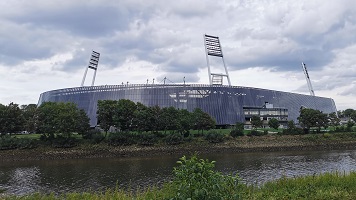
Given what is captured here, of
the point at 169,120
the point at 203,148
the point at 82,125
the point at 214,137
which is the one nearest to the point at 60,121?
the point at 82,125

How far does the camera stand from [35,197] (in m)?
14.9

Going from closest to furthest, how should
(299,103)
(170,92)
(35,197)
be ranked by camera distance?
(35,197) → (170,92) → (299,103)

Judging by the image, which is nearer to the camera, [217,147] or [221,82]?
[217,147]

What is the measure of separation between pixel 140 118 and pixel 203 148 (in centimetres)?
1819

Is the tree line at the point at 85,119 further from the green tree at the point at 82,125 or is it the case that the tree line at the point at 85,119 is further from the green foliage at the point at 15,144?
the green foliage at the point at 15,144

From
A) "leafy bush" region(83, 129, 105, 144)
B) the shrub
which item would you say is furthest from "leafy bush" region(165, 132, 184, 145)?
"leafy bush" region(83, 129, 105, 144)

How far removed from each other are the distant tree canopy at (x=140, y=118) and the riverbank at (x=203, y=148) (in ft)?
23.8

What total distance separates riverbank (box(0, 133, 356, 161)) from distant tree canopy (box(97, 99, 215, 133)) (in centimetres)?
726

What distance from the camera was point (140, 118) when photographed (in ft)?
251

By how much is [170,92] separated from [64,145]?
56833 millimetres

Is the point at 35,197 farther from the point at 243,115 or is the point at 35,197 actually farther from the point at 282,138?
the point at 243,115

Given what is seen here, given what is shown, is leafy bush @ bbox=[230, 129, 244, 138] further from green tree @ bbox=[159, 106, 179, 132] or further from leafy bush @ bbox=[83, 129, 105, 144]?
leafy bush @ bbox=[83, 129, 105, 144]

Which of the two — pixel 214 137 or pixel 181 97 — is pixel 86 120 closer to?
pixel 214 137

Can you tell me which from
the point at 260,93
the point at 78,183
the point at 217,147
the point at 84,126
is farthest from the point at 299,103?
the point at 78,183
